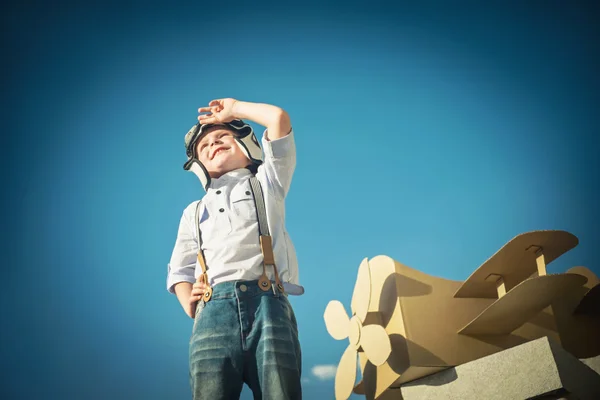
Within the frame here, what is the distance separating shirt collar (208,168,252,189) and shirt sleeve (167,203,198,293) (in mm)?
144

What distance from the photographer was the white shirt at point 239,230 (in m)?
1.81

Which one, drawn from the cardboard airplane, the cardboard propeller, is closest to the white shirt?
the cardboard propeller

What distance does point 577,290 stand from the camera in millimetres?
2617

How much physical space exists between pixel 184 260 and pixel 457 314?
108 cm

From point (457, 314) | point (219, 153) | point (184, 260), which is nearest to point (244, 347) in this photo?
point (184, 260)

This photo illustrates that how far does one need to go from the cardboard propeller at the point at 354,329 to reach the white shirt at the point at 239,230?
0.47 metres

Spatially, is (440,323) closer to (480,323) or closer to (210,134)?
(480,323)

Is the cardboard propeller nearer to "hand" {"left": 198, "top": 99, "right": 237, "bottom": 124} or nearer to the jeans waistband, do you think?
the jeans waistband

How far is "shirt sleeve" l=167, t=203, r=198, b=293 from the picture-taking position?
1.99 meters

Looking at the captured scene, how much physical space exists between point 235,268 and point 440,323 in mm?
936

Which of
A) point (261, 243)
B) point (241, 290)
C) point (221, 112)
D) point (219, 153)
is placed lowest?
point (241, 290)

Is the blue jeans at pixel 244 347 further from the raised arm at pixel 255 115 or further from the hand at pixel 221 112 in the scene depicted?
the hand at pixel 221 112

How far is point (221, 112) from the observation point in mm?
2105

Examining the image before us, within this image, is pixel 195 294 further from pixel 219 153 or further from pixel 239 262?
pixel 219 153
